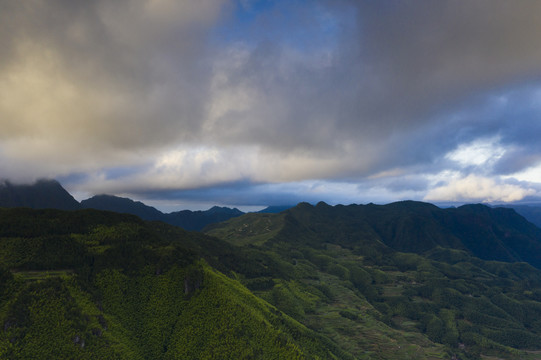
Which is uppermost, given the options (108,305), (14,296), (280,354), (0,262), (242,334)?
(0,262)

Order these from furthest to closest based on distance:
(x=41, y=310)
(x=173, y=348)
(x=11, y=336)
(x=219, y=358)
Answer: (x=173, y=348) < (x=219, y=358) < (x=41, y=310) < (x=11, y=336)

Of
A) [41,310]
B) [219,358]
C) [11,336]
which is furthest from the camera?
[219,358]

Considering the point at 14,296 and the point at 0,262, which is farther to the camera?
the point at 0,262

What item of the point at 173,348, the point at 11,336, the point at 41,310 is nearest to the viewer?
the point at 11,336

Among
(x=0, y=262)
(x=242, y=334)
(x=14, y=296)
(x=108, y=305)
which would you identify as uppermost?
(x=0, y=262)

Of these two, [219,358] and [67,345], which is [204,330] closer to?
[219,358]

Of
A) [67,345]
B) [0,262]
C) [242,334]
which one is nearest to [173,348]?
[242,334]

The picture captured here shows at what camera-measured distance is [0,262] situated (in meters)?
192

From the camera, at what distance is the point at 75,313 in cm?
16875

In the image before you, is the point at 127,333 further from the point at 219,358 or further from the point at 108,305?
the point at 219,358

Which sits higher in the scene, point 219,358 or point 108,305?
point 108,305

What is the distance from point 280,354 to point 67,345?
5020 inches

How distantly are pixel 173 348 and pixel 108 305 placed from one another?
184 ft

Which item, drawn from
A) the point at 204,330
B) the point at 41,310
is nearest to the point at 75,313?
the point at 41,310
